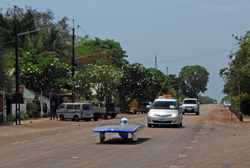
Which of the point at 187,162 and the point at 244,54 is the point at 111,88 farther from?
the point at 187,162

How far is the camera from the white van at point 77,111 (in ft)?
119

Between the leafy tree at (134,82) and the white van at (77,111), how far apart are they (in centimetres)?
2653

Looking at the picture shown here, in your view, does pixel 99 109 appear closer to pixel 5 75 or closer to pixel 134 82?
pixel 5 75

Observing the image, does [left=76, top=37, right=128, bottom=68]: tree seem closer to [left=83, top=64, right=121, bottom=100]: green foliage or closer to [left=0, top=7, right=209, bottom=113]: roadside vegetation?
[left=0, top=7, right=209, bottom=113]: roadside vegetation

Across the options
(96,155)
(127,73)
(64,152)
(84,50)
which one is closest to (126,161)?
(96,155)

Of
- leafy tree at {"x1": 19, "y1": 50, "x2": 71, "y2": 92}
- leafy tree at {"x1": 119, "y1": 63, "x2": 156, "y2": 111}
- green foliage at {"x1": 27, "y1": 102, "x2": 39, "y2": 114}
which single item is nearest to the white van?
green foliage at {"x1": 27, "y1": 102, "x2": 39, "y2": 114}

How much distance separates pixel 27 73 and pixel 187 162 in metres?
39.6

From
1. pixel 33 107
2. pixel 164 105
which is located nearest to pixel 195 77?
pixel 33 107

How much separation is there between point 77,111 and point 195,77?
131632 mm

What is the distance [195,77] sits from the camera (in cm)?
16375

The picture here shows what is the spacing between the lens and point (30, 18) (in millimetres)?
62469

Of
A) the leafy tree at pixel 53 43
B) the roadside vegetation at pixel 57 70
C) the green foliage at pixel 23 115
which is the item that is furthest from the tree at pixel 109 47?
the green foliage at pixel 23 115

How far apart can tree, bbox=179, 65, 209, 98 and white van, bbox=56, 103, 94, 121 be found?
424 ft

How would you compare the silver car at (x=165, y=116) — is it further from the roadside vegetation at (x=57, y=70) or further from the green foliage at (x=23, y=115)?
the green foliage at (x=23, y=115)
